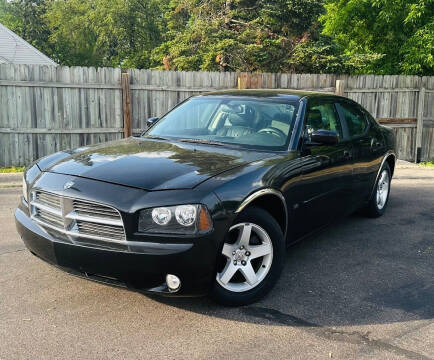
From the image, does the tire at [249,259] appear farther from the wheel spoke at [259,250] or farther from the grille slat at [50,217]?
the grille slat at [50,217]

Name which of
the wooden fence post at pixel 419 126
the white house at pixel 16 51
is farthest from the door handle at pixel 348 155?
the white house at pixel 16 51

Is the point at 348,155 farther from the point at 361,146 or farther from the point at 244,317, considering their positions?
the point at 244,317

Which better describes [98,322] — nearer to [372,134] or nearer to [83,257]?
[83,257]

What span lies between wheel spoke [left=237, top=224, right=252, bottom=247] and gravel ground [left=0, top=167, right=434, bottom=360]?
1.69 ft

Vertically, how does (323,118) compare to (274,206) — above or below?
A: above

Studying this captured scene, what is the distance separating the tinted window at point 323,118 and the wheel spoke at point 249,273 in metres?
1.57

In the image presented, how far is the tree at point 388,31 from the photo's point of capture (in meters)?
15.8

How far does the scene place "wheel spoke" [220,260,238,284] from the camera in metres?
3.55

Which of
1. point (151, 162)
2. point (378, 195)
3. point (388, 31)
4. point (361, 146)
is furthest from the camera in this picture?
point (388, 31)

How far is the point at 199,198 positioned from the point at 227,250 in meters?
0.53

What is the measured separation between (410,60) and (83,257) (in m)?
15.6

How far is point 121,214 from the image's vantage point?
3219 millimetres

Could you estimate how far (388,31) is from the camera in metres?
17.0

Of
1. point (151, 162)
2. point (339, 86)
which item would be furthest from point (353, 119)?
point (339, 86)
